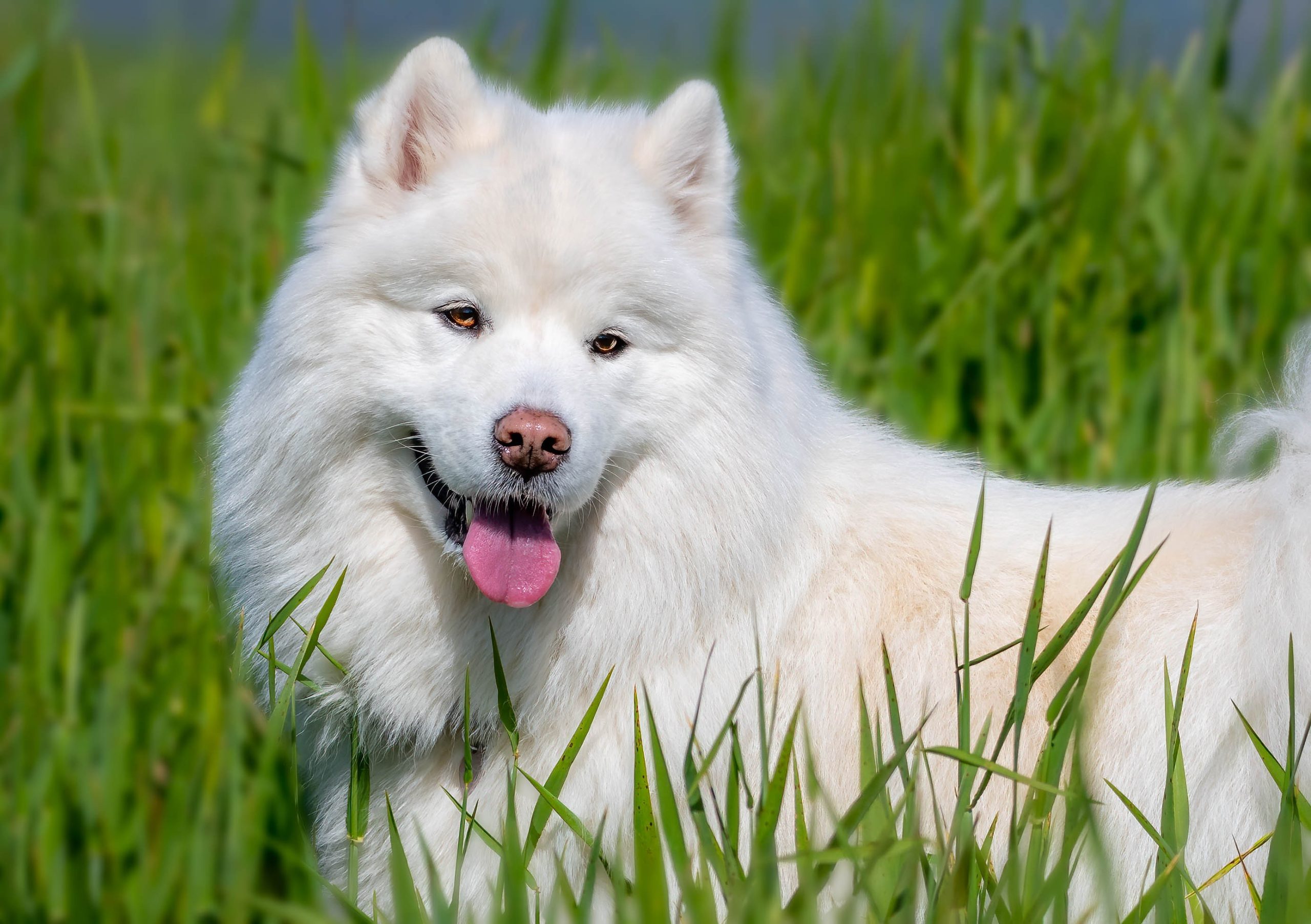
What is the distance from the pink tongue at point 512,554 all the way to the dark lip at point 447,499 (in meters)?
0.04

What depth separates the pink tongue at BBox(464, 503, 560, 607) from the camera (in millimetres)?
2711

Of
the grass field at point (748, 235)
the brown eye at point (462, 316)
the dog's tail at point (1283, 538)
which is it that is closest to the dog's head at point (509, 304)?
the brown eye at point (462, 316)

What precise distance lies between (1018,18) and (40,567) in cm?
532

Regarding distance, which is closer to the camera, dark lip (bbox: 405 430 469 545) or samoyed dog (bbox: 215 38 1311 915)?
samoyed dog (bbox: 215 38 1311 915)

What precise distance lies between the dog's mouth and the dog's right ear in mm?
713

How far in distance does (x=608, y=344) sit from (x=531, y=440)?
1.34 ft

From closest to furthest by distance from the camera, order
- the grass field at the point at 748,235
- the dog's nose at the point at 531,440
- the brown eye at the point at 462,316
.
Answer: the dog's nose at the point at 531,440 < the brown eye at the point at 462,316 < the grass field at the point at 748,235

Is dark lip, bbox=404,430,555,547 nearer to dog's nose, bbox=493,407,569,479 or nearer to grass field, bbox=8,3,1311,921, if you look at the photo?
dog's nose, bbox=493,407,569,479

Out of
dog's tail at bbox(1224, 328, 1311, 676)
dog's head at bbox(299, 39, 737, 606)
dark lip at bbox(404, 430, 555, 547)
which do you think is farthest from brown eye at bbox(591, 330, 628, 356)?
dog's tail at bbox(1224, 328, 1311, 676)

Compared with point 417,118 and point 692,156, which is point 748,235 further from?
point 417,118

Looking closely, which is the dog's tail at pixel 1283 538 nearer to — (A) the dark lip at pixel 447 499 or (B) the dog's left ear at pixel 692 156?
(B) the dog's left ear at pixel 692 156

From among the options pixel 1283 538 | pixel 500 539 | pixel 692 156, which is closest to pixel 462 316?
pixel 500 539

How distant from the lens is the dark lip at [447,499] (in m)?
2.80

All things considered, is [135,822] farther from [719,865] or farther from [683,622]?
[719,865]
